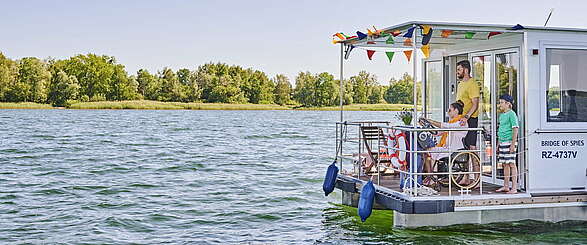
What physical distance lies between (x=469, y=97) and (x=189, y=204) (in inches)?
252

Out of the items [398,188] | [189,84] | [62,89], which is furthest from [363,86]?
[398,188]

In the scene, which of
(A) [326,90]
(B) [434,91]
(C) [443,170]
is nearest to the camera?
(C) [443,170]

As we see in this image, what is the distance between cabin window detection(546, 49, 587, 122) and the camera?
29.4 feet

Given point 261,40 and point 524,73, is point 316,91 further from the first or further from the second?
point 524,73

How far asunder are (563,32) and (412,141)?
2.46m

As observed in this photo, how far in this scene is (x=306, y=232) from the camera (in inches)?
426

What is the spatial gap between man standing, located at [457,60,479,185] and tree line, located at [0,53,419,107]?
184 feet

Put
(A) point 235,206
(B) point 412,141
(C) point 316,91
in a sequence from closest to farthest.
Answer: (B) point 412,141 → (A) point 235,206 → (C) point 316,91

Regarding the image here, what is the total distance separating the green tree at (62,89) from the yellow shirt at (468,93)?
239ft

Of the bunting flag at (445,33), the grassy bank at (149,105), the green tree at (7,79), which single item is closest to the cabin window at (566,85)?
the bunting flag at (445,33)

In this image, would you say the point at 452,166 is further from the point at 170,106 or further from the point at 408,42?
the point at 170,106

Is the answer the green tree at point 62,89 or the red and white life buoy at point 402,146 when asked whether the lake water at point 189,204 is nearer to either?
the red and white life buoy at point 402,146

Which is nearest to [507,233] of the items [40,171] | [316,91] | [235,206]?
[235,206]

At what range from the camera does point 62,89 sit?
254 feet
